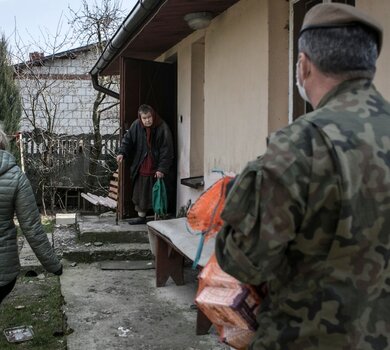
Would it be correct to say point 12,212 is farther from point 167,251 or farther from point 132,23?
point 132,23

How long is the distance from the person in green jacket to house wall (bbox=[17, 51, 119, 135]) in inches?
478

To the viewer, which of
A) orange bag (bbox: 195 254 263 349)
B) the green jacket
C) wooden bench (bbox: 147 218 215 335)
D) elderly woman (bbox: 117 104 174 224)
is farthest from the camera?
elderly woman (bbox: 117 104 174 224)

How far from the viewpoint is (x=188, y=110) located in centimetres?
697

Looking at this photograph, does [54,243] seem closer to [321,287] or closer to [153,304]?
[153,304]

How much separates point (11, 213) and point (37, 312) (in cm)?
159

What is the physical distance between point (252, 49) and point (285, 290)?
11.8 feet

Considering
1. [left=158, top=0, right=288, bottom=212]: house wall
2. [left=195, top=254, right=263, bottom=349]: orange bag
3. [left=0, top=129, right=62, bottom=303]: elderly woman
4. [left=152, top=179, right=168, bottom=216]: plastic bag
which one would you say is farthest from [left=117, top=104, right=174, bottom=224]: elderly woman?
[left=195, top=254, right=263, bottom=349]: orange bag

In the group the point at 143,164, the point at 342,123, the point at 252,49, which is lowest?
the point at 143,164

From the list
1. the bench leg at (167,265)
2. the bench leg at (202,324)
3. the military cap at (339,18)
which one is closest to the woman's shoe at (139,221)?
the bench leg at (167,265)

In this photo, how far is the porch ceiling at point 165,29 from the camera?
5.06 m

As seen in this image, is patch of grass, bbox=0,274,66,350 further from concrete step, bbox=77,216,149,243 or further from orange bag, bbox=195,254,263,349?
orange bag, bbox=195,254,263,349

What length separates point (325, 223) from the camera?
4.28ft

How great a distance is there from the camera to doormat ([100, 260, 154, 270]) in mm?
Result: 5922

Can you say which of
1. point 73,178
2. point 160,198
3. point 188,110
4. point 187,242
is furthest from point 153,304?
point 73,178
